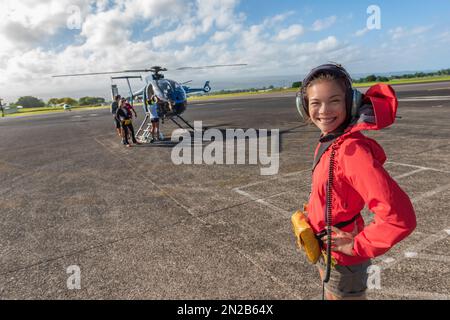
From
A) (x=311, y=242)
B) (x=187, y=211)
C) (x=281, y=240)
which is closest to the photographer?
(x=311, y=242)

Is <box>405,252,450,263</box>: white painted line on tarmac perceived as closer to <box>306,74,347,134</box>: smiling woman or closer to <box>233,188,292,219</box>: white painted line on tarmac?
<box>233,188,292,219</box>: white painted line on tarmac

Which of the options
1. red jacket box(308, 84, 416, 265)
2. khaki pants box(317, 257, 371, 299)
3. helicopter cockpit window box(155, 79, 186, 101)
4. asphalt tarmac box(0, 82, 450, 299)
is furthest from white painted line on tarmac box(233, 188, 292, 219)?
helicopter cockpit window box(155, 79, 186, 101)

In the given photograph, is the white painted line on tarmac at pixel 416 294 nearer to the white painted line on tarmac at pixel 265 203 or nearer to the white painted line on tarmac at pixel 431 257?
the white painted line on tarmac at pixel 431 257

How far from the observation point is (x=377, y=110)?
1640 mm

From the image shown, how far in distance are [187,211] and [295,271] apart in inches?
114

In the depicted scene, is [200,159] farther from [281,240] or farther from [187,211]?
[281,240]

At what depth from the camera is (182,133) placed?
55.2 ft

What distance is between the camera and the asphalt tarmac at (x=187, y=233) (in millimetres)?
3703
